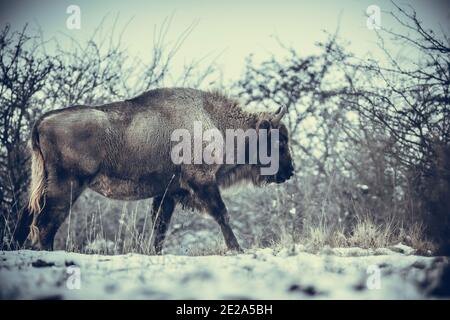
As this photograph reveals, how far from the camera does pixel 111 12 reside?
9219 millimetres

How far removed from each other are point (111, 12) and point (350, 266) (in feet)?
21.7

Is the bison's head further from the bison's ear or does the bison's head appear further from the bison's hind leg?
the bison's hind leg

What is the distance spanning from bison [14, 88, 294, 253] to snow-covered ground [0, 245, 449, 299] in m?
1.26

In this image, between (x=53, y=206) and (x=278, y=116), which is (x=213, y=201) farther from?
(x=53, y=206)

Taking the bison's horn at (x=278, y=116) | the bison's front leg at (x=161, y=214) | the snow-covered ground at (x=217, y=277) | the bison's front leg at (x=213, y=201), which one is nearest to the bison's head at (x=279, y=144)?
the bison's horn at (x=278, y=116)

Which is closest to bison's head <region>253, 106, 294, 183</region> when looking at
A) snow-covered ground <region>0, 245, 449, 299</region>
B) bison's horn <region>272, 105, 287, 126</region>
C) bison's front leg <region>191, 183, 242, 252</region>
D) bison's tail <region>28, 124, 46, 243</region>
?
bison's horn <region>272, 105, 287, 126</region>

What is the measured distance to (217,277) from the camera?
416 centimetres

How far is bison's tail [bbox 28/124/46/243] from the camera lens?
612cm

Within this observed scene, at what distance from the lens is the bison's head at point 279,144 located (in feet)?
24.8

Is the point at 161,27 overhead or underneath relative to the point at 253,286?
overhead

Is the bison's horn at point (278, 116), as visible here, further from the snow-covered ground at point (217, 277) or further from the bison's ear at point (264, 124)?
the snow-covered ground at point (217, 277)
